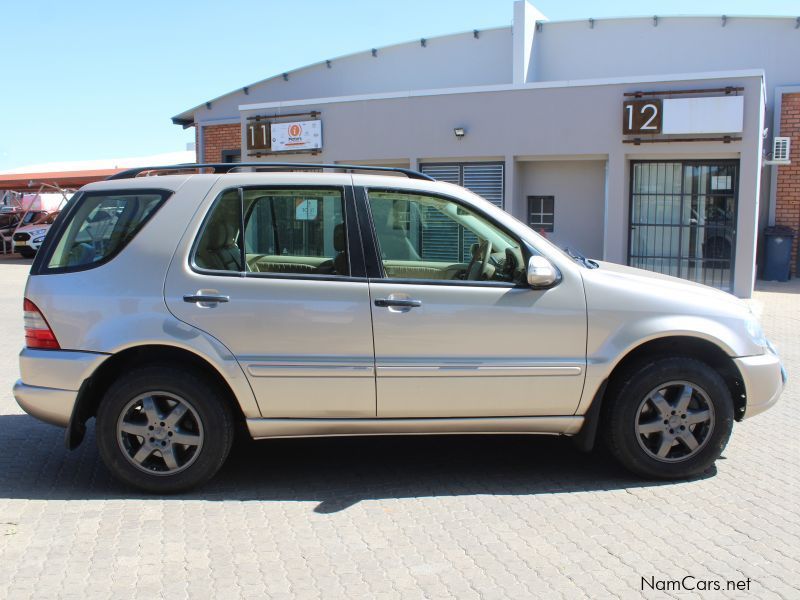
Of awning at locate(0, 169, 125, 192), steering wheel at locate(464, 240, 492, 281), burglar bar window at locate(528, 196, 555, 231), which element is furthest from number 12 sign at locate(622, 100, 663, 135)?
awning at locate(0, 169, 125, 192)

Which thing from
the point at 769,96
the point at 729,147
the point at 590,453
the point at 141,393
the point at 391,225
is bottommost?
the point at 590,453

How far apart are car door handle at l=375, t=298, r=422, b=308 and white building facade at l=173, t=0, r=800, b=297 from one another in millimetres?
11129

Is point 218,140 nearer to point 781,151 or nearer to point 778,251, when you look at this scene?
point 781,151

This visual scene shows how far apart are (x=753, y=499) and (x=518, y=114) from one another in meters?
11.8

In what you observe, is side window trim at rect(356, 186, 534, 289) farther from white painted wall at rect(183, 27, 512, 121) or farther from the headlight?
white painted wall at rect(183, 27, 512, 121)

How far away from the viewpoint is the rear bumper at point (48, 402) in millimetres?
4554

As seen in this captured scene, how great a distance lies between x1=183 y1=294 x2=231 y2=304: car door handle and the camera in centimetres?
448

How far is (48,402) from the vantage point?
4582mm

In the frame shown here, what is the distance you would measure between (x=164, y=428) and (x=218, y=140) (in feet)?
65.2

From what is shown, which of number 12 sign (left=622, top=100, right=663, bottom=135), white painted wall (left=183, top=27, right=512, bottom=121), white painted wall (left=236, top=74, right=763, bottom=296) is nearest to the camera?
white painted wall (left=236, top=74, right=763, bottom=296)

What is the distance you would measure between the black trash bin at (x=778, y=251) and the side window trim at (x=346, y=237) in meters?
15.6

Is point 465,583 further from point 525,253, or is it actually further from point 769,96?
point 769,96

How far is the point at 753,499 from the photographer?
4570 millimetres

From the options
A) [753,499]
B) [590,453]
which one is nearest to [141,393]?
[590,453]
